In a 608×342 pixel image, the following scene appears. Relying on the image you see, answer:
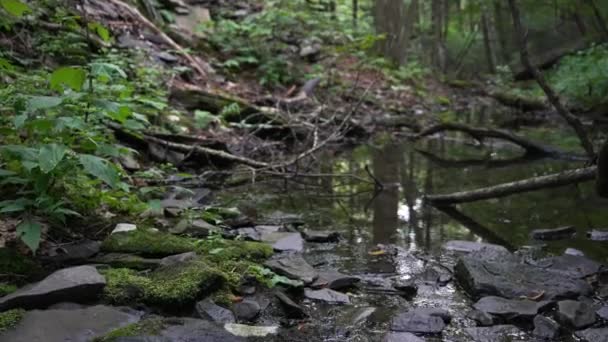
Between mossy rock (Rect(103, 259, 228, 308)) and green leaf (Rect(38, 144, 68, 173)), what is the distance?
0.73 metres

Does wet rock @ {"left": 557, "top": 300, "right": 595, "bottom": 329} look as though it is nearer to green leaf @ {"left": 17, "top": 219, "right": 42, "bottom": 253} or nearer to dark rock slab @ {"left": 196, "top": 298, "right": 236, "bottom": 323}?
dark rock slab @ {"left": 196, "top": 298, "right": 236, "bottom": 323}

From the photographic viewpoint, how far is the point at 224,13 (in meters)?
14.8

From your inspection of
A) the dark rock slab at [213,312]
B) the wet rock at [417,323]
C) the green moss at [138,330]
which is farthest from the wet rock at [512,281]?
the green moss at [138,330]

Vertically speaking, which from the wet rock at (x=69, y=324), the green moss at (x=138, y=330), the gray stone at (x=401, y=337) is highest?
the wet rock at (x=69, y=324)

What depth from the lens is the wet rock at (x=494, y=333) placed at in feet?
9.46

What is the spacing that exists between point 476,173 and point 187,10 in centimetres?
904

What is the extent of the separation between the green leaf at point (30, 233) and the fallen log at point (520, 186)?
4348mm

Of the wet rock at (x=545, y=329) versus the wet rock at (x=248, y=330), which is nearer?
the wet rock at (x=248, y=330)

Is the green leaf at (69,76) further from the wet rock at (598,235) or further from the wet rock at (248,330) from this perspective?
the wet rock at (598,235)

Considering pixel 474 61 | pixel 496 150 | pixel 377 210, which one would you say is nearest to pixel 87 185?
pixel 377 210

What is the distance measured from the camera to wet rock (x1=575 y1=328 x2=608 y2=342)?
9.30 feet

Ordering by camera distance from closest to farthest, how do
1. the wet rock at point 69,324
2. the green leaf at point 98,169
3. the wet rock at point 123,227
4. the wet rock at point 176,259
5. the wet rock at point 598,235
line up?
the wet rock at point 69,324, the green leaf at point 98,169, the wet rock at point 176,259, the wet rock at point 123,227, the wet rock at point 598,235

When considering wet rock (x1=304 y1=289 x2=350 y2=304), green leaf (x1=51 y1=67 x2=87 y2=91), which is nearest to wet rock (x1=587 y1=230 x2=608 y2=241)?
wet rock (x1=304 y1=289 x2=350 y2=304)

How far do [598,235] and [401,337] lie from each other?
2.96 meters
